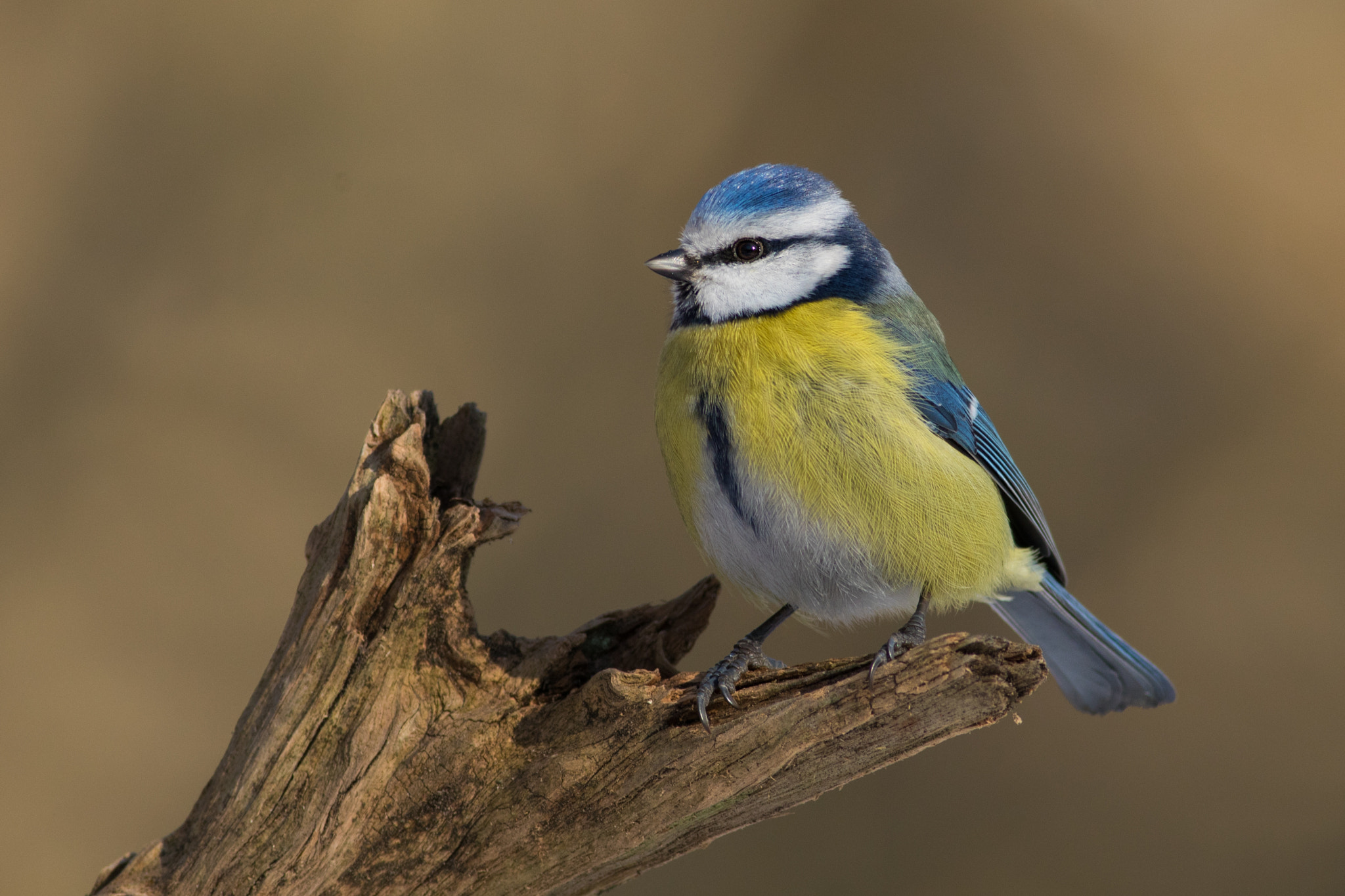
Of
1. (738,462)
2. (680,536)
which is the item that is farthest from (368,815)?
(680,536)

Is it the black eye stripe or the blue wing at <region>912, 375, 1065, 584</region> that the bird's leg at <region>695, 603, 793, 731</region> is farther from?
the black eye stripe

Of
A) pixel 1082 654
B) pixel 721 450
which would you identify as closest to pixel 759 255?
pixel 721 450

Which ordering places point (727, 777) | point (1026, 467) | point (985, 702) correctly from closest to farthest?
point (985, 702)
point (727, 777)
point (1026, 467)

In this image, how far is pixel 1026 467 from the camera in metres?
4.09

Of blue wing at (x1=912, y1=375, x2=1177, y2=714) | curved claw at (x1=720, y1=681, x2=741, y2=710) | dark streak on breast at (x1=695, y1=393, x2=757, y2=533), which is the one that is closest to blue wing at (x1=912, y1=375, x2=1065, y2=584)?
blue wing at (x1=912, y1=375, x2=1177, y2=714)

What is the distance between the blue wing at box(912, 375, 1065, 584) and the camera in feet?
8.09

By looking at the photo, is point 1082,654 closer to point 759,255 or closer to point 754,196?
point 759,255

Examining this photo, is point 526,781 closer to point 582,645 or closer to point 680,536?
point 582,645

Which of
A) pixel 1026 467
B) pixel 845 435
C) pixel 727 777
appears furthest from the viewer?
pixel 1026 467

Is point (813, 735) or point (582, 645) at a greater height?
point (582, 645)

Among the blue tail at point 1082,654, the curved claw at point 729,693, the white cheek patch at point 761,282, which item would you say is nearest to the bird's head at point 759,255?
the white cheek patch at point 761,282

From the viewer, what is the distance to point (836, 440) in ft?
7.53

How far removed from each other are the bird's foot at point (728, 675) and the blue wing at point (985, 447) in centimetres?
67

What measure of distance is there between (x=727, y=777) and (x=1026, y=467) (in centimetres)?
242
